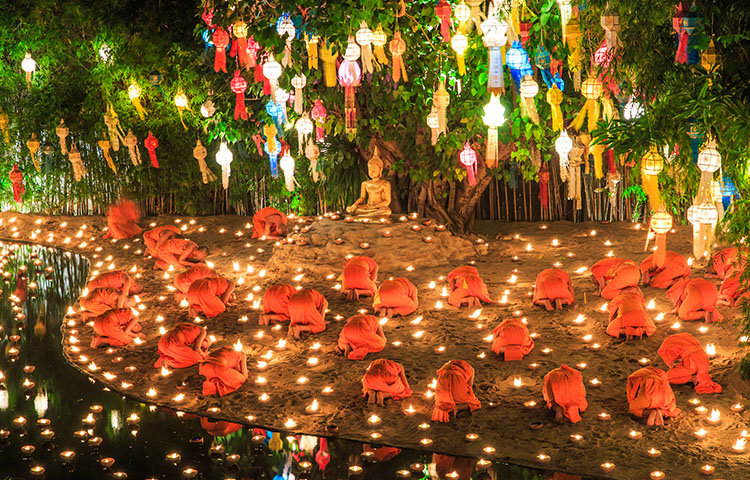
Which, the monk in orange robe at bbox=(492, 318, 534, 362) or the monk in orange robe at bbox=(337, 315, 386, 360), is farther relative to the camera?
the monk in orange robe at bbox=(337, 315, 386, 360)

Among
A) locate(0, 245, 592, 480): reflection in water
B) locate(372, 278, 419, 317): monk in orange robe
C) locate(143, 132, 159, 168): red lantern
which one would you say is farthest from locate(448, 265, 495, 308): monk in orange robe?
locate(143, 132, 159, 168): red lantern

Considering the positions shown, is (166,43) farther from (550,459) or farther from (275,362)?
(550,459)

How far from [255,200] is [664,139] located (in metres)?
6.15

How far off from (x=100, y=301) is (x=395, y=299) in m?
2.08

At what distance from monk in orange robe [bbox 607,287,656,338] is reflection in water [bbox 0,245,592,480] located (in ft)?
5.46

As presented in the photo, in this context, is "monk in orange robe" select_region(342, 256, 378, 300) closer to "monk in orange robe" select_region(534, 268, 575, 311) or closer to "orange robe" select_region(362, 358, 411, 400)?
"monk in orange robe" select_region(534, 268, 575, 311)

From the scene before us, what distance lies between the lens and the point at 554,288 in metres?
5.93

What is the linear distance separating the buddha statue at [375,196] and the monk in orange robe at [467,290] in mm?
1706

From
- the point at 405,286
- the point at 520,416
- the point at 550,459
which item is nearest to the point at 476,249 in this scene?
the point at 405,286

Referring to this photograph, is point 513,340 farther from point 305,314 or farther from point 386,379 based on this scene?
point 305,314

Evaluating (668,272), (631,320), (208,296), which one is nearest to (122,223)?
(208,296)

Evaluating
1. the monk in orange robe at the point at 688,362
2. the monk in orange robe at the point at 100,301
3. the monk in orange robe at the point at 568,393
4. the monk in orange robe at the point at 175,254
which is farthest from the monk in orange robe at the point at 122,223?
the monk in orange robe at the point at 688,362

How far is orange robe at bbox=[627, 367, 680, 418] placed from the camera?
4.27 meters

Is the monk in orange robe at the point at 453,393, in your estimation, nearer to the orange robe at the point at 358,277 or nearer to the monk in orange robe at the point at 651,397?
the monk in orange robe at the point at 651,397
